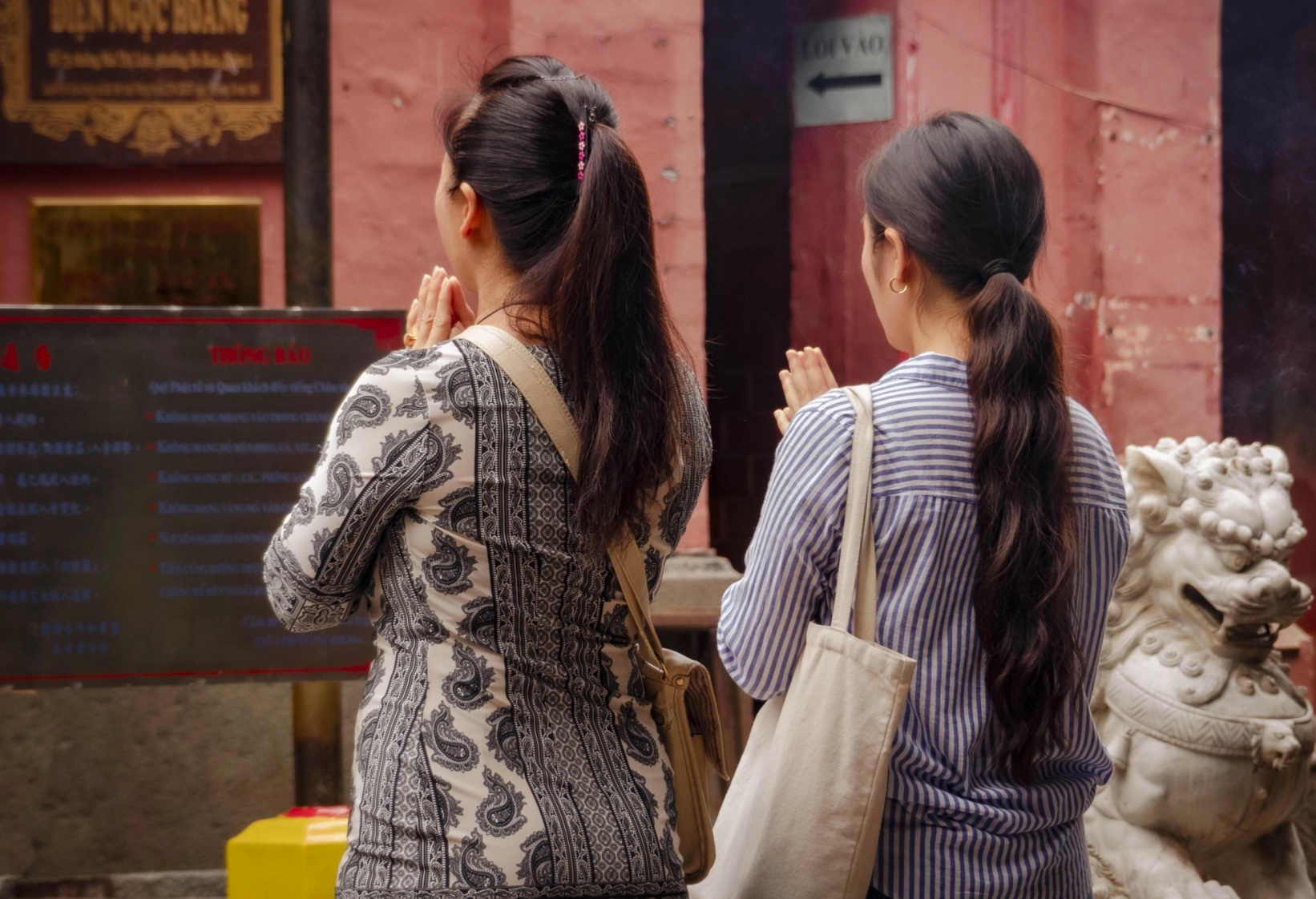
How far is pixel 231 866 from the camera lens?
9.94ft

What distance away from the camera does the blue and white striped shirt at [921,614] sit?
1609 millimetres

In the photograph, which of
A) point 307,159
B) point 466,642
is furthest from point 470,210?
point 307,159

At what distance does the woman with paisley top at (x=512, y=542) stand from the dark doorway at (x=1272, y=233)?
321 centimetres

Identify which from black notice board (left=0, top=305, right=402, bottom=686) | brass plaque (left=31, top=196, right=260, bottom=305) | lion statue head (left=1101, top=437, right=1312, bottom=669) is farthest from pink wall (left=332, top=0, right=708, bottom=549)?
lion statue head (left=1101, top=437, right=1312, bottom=669)

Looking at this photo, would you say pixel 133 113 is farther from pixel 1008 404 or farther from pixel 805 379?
pixel 1008 404

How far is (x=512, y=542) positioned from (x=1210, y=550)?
212cm

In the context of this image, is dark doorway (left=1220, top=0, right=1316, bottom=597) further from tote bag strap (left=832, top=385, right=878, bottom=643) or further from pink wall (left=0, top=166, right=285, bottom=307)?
pink wall (left=0, top=166, right=285, bottom=307)

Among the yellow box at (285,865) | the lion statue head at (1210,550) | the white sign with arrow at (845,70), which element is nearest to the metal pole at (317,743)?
the yellow box at (285,865)

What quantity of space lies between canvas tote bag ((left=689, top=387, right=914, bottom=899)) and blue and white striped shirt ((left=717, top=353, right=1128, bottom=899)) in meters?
0.03

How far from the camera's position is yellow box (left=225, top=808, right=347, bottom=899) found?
300 centimetres

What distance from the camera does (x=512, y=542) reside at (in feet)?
5.24

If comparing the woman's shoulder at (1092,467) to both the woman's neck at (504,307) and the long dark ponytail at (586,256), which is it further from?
the woman's neck at (504,307)

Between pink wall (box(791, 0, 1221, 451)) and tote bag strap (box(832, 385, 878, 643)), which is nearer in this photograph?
tote bag strap (box(832, 385, 878, 643))

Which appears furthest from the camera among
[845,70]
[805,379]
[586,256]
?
[845,70]
